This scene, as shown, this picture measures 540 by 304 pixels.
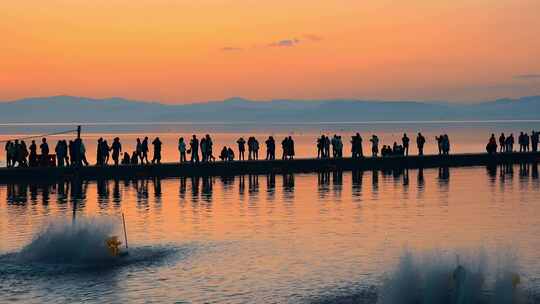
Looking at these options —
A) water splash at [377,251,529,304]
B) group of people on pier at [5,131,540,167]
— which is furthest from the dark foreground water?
group of people on pier at [5,131,540,167]

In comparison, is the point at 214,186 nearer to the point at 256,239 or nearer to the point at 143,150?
the point at 143,150

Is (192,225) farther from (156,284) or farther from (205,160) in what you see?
(205,160)

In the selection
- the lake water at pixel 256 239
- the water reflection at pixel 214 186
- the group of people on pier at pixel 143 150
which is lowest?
the lake water at pixel 256 239

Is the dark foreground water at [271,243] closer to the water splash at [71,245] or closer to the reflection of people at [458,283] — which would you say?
the water splash at [71,245]

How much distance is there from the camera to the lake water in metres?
17.7

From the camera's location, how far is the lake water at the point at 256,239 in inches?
698

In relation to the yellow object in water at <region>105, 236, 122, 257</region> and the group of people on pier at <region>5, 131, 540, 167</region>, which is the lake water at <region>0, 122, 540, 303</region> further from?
the group of people on pier at <region>5, 131, 540, 167</region>

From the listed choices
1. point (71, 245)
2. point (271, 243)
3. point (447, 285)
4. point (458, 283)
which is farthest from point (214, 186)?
point (458, 283)

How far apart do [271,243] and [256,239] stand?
0.85 metres

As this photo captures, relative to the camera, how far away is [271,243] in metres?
23.7

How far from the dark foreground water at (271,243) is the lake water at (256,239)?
0.04 m

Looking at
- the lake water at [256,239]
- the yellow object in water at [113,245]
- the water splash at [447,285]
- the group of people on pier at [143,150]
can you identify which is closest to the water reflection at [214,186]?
the lake water at [256,239]

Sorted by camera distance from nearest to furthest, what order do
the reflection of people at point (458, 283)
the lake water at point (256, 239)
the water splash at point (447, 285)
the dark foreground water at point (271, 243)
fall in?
the reflection of people at point (458, 283), the water splash at point (447, 285), the dark foreground water at point (271, 243), the lake water at point (256, 239)

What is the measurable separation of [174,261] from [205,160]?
3221cm
